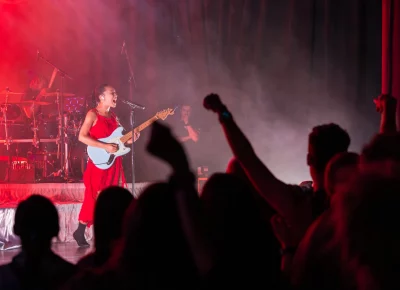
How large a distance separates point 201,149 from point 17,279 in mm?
8163

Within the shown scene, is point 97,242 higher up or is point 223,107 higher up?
point 223,107

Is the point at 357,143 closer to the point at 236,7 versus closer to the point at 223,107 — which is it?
the point at 236,7

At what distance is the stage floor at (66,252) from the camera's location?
610 cm

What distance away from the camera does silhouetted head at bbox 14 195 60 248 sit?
192cm

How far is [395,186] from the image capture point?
3.18 feet

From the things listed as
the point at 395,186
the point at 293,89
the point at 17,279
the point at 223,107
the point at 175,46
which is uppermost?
the point at 175,46

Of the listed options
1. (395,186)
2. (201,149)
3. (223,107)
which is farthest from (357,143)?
(395,186)

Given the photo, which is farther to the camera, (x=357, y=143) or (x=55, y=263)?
(x=357, y=143)


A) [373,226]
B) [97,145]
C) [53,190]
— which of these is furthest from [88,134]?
[373,226]

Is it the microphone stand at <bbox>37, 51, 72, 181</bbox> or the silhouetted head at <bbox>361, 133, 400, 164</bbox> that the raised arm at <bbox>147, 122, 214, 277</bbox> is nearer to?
the silhouetted head at <bbox>361, 133, 400, 164</bbox>

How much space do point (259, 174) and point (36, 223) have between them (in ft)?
2.80

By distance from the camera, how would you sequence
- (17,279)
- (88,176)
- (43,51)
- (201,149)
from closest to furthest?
(17,279) → (88,176) → (201,149) → (43,51)

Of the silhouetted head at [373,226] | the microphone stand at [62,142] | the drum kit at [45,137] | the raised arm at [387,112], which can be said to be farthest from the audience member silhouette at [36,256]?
the drum kit at [45,137]

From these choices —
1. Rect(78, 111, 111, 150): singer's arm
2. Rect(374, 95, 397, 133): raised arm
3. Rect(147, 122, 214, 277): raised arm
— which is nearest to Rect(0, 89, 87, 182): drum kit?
Rect(78, 111, 111, 150): singer's arm
